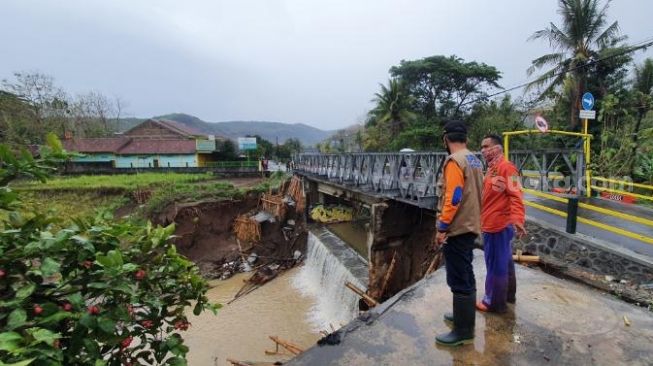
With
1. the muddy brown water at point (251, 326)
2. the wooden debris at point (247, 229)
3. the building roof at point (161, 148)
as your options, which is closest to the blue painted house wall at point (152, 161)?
the building roof at point (161, 148)

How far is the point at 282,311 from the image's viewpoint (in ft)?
39.3

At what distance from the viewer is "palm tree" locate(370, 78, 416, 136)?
29.7 meters

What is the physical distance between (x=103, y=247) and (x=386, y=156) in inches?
329

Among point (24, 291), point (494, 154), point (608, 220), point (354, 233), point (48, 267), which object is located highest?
point (494, 154)

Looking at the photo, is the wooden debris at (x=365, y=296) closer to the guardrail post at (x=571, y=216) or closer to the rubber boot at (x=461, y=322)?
the rubber boot at (x=461, y=322)

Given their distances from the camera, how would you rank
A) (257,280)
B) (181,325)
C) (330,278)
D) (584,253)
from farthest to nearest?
(257,280)
(330,278)
(584,253)
(181,325)

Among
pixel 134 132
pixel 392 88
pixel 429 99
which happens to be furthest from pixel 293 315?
pixel 134 132

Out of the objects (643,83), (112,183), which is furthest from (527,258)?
(112,183)

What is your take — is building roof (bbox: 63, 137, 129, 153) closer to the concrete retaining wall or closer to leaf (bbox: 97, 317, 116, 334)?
the concrete retaining wall

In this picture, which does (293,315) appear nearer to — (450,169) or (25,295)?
(450,169)

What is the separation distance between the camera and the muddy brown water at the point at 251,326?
961 cm

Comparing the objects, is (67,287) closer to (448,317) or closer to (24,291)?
(24,291)

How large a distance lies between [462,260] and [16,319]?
310 centimetres

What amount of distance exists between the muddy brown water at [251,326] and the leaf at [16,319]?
7.72 meters
